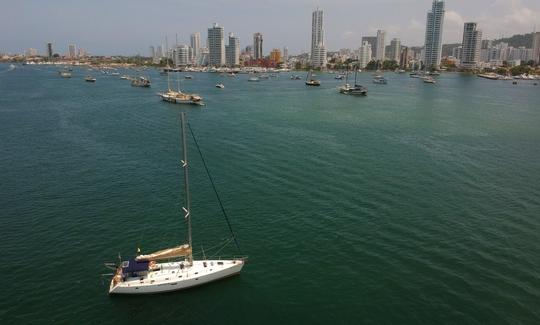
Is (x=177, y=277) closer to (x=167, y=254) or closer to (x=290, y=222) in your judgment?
(x=167, y=254)

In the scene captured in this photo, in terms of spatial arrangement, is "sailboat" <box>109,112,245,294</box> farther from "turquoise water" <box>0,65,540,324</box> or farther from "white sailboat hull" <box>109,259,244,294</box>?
"turquoise water" <box>0,65,540,324</box>

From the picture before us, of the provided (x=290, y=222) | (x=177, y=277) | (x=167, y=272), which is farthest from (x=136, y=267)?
(x=290, y=222)

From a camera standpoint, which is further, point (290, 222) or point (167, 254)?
point (290, 222)

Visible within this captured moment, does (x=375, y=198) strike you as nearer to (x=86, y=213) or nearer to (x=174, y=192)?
(x=174, y=192)

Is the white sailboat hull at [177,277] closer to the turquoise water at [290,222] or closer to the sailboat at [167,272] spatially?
the sailboat at [167,272]

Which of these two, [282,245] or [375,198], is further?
[375,198]

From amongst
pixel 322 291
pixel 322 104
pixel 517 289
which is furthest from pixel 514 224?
pixel 322 104

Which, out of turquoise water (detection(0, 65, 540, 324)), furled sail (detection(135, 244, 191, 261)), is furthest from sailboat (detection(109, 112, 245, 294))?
turquoise water (detection(0, 65, 540, 324))
